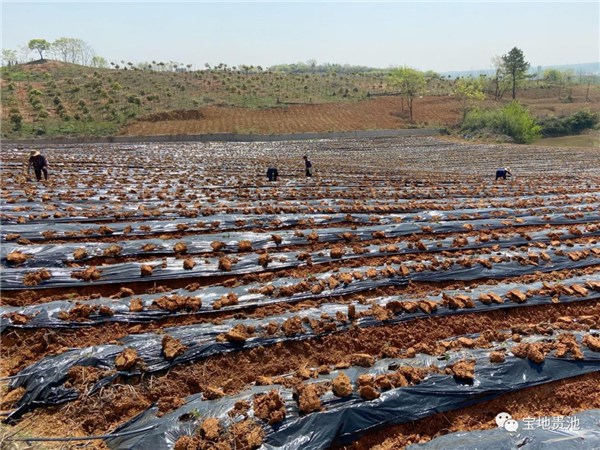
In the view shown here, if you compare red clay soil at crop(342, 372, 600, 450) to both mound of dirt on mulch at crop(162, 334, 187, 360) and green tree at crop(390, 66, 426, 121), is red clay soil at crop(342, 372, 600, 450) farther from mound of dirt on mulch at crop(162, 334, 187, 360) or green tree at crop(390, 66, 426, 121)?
green tree at crop(390, 66, 426, 121)

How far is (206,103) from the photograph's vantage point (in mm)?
40406

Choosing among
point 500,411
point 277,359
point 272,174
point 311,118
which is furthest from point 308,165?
point 311,118

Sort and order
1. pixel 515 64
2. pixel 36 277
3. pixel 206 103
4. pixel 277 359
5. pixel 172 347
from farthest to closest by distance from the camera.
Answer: pixel 515 64
pixel 206 103
pixel 36 277
pixel 277 359
pixel 172 347

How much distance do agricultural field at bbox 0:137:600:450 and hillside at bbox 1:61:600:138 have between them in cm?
2653

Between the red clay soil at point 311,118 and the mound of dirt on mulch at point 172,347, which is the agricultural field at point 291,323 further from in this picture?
the red clay soil at point 311,118

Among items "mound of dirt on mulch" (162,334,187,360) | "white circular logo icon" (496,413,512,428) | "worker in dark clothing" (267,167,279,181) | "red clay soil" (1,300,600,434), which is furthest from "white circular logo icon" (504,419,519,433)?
"worker in dark clothing" (267,167,279,181)

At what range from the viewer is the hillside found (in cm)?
3309

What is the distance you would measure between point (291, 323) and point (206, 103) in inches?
1556

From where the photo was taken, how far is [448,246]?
268 inches

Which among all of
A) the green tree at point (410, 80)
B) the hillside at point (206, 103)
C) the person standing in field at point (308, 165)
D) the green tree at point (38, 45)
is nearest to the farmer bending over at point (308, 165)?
the person standing in field at point (308, 165)

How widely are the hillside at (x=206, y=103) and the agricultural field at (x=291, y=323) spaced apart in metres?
26.5

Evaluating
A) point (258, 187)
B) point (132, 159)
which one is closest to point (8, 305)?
point (258, 187)

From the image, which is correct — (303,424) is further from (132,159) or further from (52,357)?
(132,159)

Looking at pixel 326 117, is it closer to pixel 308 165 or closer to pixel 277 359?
pixel 308 165
